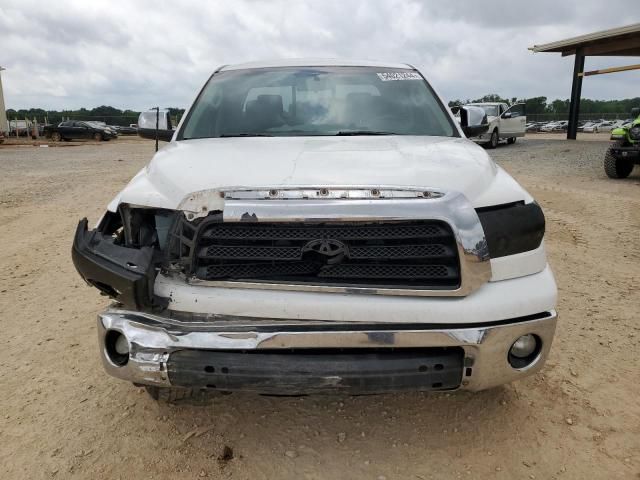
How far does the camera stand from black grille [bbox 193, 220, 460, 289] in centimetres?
217

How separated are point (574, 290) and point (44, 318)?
14.7 ft

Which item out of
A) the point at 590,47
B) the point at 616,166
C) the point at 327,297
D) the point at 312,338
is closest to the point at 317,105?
the point at 327,297

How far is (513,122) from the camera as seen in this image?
21.1 m

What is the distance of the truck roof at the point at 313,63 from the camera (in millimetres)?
3986

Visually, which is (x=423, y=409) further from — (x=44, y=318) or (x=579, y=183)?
(x=579, y=183)

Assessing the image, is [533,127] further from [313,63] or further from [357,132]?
[357,132]

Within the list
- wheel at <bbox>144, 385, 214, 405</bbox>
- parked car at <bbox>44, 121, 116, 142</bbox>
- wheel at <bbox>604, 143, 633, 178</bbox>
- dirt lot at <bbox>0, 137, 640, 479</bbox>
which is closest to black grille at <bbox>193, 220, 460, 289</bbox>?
dirt lot at <bbox>0, 137, 640, 479</bbox>

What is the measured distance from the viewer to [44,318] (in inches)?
162

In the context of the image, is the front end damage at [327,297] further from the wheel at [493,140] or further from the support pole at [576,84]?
the support pole at [576,84]

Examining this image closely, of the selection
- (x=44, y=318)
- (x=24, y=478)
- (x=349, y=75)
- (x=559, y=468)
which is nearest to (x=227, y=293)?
(x=24, y=478)

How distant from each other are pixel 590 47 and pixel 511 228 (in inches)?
927

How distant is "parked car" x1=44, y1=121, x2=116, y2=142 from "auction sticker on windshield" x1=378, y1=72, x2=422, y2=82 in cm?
3370

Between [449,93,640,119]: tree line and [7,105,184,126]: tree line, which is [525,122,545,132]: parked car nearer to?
[449,93,640,119]: tree line

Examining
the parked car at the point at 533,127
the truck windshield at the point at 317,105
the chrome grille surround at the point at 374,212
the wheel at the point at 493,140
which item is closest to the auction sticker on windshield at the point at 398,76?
the truck windshield at the point at 317,105
